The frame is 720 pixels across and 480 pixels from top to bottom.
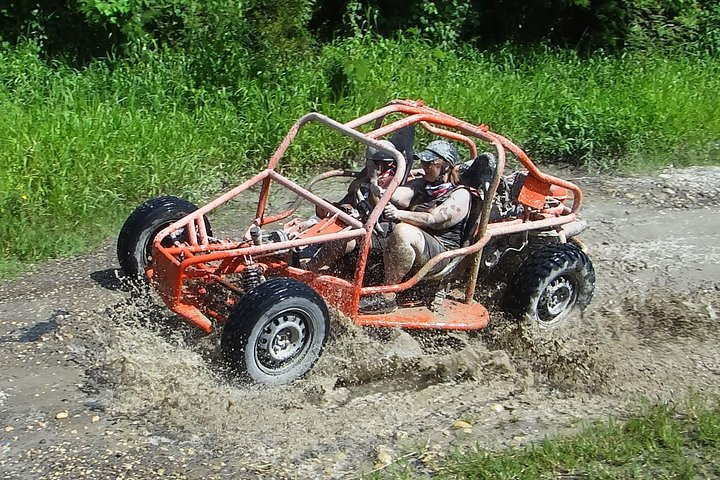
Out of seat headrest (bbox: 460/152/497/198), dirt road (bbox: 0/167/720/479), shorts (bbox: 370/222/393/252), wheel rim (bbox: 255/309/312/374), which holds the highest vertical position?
seat headrest (bbox: 460/152/497/198)

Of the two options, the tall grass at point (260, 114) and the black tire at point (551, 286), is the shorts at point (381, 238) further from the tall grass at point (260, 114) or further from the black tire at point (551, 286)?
the tall grass at point (260, 114)

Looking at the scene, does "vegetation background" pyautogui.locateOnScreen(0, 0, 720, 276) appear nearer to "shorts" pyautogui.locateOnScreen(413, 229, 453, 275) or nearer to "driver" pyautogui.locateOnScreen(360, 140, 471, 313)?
"driver" pyautogui.locateOnScreen(360, 140, 471, 313)

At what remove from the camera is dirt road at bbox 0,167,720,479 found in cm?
526

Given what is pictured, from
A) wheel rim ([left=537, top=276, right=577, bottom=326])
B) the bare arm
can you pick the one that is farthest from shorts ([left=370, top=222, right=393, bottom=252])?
wheel rim ([left=537, top=276, right=577, bottom=326])

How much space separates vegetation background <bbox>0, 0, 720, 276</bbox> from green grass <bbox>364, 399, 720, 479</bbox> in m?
4.13

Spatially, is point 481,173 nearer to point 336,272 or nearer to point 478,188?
point 478,188

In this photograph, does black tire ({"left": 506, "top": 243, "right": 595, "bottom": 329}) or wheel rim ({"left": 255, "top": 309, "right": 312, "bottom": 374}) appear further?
black tire ({"left": 506, "top": 243, "right": 595, "bottom": 329})

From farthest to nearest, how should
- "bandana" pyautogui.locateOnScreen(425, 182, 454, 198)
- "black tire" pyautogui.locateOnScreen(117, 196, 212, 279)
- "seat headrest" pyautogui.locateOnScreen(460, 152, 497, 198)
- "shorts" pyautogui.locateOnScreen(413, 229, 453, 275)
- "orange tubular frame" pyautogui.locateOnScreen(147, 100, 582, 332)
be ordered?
"black tire" pyautogui.locateOnScreen(117, 196, 212, 279) → "bandana" pyautogui.locateOnScreen(425, 182, 454, 198) → "seat headrest" pyautogui.locateOnScreen(460, 152, 497, 198) → "shorts" pyautogui.locateOnScreen(413, 229, 453, 275) → "orange tubular frame" pyautogui.locateOnScreen(147, 100, 582, 332)

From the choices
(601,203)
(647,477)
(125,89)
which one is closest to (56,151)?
(125,89)

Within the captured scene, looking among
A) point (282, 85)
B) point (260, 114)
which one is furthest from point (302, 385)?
point (282, 85)

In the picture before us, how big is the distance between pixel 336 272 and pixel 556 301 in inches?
60.7

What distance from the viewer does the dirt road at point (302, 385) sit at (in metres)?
5.26

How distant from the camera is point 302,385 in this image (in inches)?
229

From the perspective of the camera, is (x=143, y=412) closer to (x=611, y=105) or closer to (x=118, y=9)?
(x=118, y=9)
